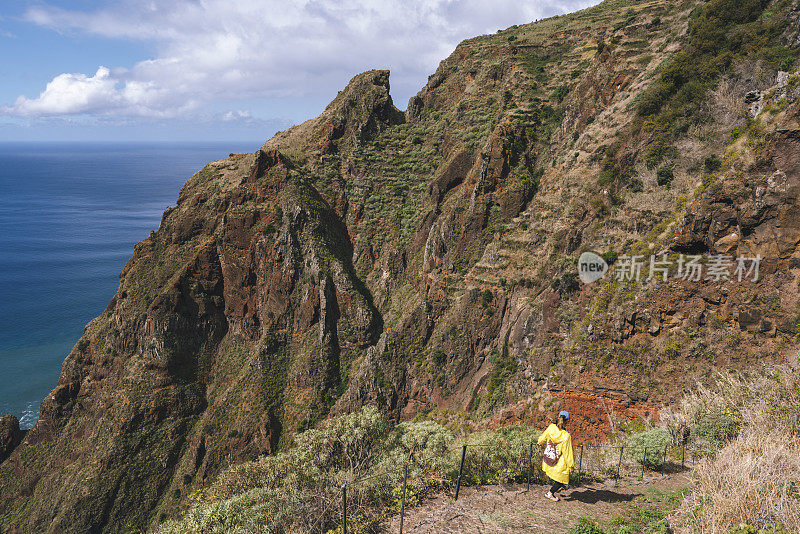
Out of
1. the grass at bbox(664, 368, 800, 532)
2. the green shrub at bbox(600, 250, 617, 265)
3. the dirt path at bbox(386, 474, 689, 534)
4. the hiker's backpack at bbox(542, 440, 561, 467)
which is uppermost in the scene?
the green shrub at bbox(600, 250, 617, 265)

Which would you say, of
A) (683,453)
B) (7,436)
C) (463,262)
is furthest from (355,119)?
(7,436)

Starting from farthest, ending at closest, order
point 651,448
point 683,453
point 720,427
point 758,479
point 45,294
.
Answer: point 45,294, point 683,453, point 651,448, point 720,427, point 758,479

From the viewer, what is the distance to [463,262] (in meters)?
51.5

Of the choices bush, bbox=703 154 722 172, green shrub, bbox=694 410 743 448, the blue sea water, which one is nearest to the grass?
green shrub, bbox=694 410 743 448

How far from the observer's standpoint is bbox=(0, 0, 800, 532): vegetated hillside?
26.2 m

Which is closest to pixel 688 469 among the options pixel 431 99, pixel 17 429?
pixel 431 99

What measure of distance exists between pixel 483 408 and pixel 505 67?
6030 centimetres

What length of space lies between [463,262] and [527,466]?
3568 centimetres

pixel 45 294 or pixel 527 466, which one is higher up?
pixel 527 466

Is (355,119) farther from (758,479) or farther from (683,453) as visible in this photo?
(758,479)

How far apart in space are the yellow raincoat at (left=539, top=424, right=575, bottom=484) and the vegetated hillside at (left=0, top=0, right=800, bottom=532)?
1770 centimetres

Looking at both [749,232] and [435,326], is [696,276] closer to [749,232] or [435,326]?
[749,232]

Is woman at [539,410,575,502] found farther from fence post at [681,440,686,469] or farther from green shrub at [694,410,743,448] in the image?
fence post at [681,440,686,469]

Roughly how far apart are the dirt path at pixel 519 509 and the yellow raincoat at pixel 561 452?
138 cm
